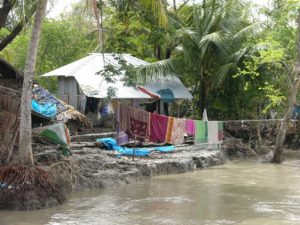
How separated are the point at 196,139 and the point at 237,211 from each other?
7.93 metres

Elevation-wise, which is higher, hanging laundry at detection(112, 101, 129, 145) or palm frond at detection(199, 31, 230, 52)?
palm frond at detection(199, 31, 230, 52)

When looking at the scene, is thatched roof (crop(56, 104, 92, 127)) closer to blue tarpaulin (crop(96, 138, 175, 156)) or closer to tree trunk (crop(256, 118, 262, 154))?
blue tarpaulin (crop(96, 138, 175, 156))

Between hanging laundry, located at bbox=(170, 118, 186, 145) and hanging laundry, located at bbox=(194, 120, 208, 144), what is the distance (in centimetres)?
113

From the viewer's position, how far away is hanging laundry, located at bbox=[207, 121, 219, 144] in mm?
17844

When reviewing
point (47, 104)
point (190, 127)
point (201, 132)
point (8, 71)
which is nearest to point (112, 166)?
point (47, 104)

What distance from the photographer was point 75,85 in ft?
63.2

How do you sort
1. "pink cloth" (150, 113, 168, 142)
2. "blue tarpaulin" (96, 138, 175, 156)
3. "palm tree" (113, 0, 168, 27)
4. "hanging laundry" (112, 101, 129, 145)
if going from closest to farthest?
"palm tree" (113, 0, 168, 27) → "hanging laundry" (112, 101, 129, 145) → "pink cloth" (150, 113, 168, 142) → "blue tarpaulin" (96, 138, 175, 156)

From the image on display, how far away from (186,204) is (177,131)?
18.7 ft

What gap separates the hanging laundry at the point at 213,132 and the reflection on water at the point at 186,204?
11.0ft

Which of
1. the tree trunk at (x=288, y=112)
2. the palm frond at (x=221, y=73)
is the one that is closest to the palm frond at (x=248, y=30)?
the palm frond at (x=221, y=73)

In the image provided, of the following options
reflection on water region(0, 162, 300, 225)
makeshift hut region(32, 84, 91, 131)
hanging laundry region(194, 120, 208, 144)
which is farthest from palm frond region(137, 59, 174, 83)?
reflection on water region(0, 162, 300, 225)

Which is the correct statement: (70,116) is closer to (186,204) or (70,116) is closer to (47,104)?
(47,104)

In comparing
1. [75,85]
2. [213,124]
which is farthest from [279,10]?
[75,85]

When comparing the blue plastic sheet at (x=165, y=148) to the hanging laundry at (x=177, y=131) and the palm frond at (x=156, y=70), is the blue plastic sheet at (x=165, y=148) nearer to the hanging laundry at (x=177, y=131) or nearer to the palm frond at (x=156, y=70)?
the hanging laundry at (x=177, y=131)
